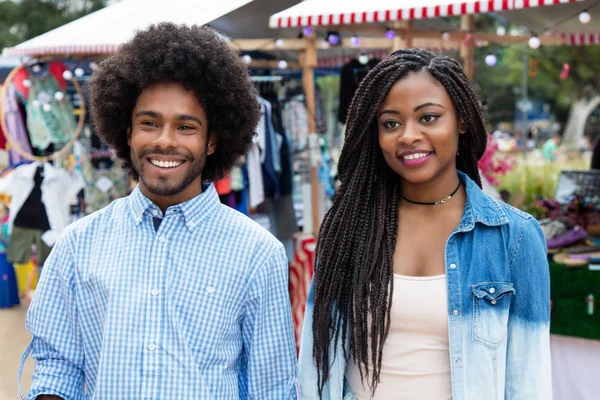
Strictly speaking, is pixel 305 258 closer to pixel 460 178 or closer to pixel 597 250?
pixel 597 250

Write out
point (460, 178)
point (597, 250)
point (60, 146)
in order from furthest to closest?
point (60, 146)
point (597, 250)
point (460, 178)

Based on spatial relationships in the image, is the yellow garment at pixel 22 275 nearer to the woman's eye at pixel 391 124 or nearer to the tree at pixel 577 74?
the woman's eye at pixel 391 124

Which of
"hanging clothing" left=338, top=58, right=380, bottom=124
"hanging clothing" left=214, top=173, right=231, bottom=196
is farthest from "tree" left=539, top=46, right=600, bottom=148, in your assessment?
"hanging clothing" left=214, top=173, right=231, bottom=196

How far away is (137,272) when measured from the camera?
1.91 metres

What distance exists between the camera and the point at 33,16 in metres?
21.4

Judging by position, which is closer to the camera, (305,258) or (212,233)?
(212,233)

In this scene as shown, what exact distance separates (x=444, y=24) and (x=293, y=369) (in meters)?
6.28

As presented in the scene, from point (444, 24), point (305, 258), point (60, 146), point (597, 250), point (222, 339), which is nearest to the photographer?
point (222, 339)

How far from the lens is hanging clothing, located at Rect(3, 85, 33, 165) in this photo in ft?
19.6

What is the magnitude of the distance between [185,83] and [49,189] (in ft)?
14.7

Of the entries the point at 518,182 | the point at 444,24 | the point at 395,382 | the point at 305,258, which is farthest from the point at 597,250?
the point at 444,24

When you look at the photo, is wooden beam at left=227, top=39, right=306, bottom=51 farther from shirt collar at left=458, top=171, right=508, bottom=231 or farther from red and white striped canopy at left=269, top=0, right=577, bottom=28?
shirt collar at left=458, top=171, right=508, bottom=231

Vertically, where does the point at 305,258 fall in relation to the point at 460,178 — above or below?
below

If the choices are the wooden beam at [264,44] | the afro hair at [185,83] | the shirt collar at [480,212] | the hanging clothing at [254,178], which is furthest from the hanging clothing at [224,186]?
the shirt collar at [480,212]
